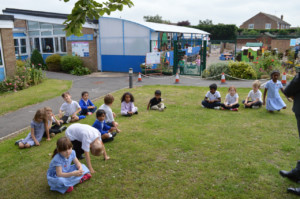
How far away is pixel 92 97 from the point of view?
480 inches

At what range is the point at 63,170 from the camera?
4281mm

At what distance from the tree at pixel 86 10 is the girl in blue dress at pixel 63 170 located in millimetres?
1765

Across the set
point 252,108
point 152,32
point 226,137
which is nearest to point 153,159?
point 226,137

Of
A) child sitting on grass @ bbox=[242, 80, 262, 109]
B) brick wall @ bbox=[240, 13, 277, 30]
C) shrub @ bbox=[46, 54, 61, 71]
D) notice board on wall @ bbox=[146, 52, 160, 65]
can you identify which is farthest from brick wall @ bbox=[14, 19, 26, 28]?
brick wall @ bbox=[240, 13, 277, 30]

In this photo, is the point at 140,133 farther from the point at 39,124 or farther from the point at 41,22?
the point at 41,22

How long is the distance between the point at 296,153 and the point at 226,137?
5.09ft

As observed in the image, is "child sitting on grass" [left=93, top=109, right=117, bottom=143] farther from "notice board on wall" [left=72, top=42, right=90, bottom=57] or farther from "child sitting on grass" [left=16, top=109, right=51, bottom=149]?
"notice board on wall" [left=72, top=42, right=90, bottom=57]

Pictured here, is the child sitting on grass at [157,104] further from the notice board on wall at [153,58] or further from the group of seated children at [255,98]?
the notice board on wall at [153,58]

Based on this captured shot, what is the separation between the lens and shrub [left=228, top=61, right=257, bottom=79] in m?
15.3

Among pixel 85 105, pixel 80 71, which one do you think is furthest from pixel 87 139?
pixel 80 71

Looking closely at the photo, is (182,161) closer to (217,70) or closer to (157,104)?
(157,104)

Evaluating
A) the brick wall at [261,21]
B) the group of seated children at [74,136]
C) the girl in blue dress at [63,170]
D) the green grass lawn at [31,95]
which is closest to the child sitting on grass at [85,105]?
the group of seated children at [74,136]

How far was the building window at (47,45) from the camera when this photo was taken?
22859 mm

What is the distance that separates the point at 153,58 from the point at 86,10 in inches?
575
